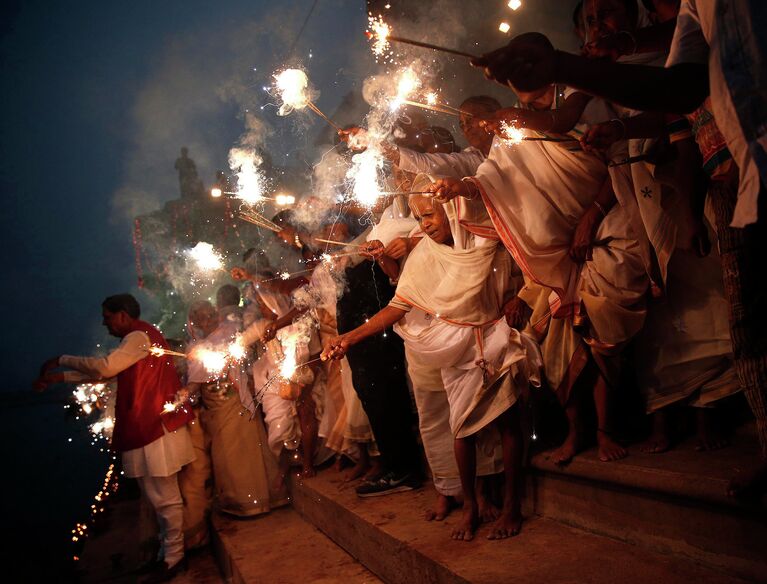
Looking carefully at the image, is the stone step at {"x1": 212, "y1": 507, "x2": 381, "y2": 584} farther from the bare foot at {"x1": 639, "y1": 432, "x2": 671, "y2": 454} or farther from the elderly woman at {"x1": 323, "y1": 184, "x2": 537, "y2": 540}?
the bare foot at {"x1": 639, "y1": 432, "x2": 671, "y2": 454}

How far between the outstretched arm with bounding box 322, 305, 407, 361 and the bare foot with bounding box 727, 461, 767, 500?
2326mm

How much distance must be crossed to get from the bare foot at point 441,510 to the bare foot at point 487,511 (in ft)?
0.89

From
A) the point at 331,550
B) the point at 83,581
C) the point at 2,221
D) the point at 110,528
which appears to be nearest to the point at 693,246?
the point at 331,550

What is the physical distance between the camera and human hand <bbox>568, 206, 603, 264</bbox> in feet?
9.72

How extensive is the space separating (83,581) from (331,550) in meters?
4.21

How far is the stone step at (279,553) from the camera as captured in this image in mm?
3809

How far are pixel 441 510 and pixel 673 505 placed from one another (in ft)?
5.11

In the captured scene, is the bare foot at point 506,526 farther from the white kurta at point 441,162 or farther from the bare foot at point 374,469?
the white kurta at point 441,162

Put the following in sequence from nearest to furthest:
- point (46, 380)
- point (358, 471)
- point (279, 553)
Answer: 1. point (279, 553)
2. point (358, 471)
3. point (46, 380)

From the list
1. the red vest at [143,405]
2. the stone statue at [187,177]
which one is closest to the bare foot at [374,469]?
the red vest at [143,405]

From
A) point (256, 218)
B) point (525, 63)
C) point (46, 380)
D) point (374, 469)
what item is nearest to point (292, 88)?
point (256, 218)

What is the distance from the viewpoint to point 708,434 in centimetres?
270

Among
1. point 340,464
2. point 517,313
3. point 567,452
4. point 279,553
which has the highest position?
point 517,313

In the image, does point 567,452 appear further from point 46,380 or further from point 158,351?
point 46,380
